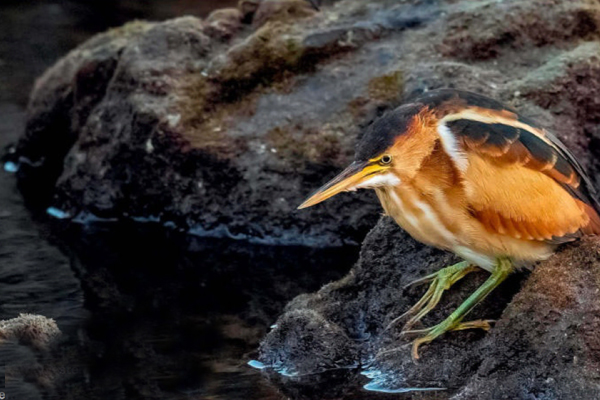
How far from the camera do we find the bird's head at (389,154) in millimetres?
4617

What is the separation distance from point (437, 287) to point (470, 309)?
0.24 m

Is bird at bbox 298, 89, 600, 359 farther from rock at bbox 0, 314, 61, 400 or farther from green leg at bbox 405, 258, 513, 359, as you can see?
rock at bbox 0, 314, 61, 400

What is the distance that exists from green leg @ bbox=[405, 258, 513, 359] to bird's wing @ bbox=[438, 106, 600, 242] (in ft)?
0.68

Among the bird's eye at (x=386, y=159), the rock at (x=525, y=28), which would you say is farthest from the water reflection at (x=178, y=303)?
the rock at (x=525, y=28)

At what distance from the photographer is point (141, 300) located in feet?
22.0

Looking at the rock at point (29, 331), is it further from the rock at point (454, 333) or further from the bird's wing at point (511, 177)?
the bird's wing at point (511, 177)

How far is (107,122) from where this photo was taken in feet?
27.1

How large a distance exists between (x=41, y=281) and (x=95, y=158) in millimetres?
1657

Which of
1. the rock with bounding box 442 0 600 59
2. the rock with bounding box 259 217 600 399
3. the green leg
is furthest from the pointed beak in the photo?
the rock with bounding box 442 0 600 59

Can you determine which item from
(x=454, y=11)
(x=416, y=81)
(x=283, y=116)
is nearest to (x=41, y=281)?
(x=283, y=116)

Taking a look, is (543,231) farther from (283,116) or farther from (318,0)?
(318,0)

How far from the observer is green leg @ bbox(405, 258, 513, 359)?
16.1 ft

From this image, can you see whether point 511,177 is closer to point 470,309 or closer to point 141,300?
point 470,309

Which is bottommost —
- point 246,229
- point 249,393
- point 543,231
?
point 246,229
